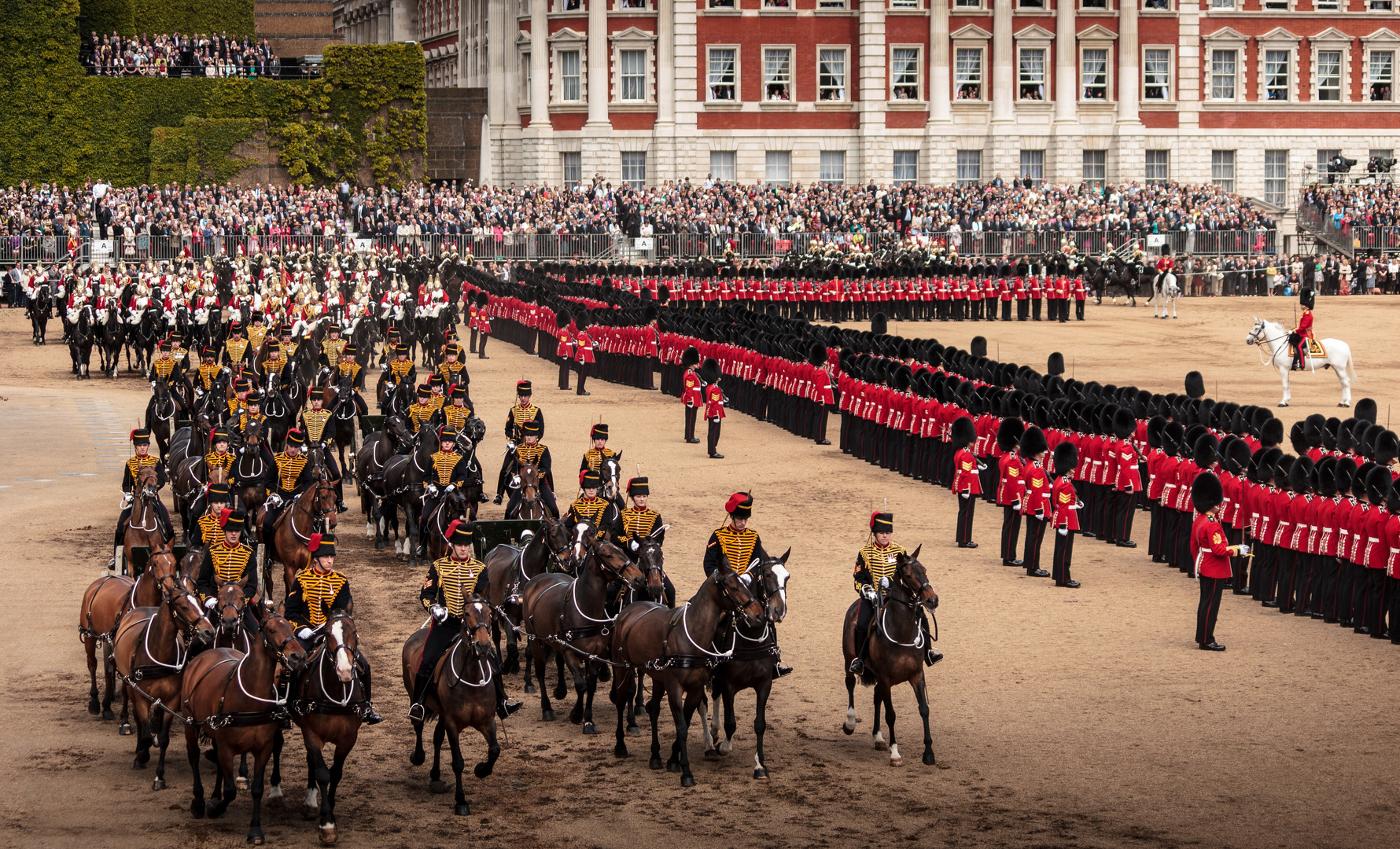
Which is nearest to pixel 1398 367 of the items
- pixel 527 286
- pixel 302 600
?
pixel 527 286

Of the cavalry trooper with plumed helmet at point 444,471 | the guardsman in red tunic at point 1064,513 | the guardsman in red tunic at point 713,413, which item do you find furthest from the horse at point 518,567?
the guardsman in red tunic at point 713,413

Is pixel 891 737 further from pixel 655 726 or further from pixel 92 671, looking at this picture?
pixel 92 671

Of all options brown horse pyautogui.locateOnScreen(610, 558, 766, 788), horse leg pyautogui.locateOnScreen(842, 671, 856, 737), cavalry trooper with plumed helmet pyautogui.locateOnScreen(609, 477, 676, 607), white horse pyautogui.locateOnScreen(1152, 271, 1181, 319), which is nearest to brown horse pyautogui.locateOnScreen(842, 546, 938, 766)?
horse leg pyautogui.locateOnScreen(842, 671, 856, 737)

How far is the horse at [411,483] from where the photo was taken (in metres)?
18.9

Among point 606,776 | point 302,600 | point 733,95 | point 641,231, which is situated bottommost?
point 606,776

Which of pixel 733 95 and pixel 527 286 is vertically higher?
pixel 733 95

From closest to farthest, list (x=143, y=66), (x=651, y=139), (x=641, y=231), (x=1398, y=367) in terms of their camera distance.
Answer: (x=1398, y=367)
(x=641, y=231)
(x=143, y=66)
(x=651, y=139)

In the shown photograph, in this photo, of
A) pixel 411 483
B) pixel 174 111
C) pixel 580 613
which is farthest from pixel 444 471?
pixel 174 111

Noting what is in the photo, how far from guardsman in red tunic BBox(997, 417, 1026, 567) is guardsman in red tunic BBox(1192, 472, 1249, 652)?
335 centimetres

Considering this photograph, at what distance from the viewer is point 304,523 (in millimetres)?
16703

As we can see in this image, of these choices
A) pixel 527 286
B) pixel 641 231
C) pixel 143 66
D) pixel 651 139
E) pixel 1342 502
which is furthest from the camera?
pixel 651 139

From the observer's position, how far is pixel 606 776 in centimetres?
1228

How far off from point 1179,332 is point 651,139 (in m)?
27.8

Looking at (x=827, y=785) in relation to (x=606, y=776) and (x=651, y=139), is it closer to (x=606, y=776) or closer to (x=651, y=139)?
(x=606, y=776)
